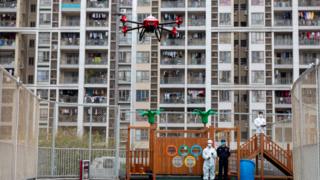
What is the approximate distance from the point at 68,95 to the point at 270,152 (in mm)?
46099

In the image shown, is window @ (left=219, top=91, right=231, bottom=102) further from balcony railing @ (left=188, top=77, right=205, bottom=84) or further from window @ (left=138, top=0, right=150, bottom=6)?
window @ (left=138, top=0, right=150, bottom=6)

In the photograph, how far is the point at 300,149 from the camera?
492 inches

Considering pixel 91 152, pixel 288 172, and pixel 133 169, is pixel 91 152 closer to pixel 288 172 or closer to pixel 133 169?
pixel 133 169

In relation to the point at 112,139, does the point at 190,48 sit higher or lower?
higher

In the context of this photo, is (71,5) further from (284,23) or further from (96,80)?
(284,23)

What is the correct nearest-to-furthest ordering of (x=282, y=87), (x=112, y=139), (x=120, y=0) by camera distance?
(x=112, y=139) → (x=282, y=87) → (x=120, y=0)

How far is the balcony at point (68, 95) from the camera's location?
68.1m

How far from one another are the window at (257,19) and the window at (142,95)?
15.6m

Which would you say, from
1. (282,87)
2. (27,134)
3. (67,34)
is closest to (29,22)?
(67,34)

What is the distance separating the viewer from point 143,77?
6838cm

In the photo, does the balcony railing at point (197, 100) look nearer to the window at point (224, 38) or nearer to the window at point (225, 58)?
the window at point (225, 58)

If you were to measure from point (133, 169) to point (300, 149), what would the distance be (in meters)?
13.4

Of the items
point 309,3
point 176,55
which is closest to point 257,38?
point 309,3

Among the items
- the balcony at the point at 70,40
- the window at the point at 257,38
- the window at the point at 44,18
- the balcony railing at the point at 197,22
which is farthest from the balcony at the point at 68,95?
the window at the point at 257,38
